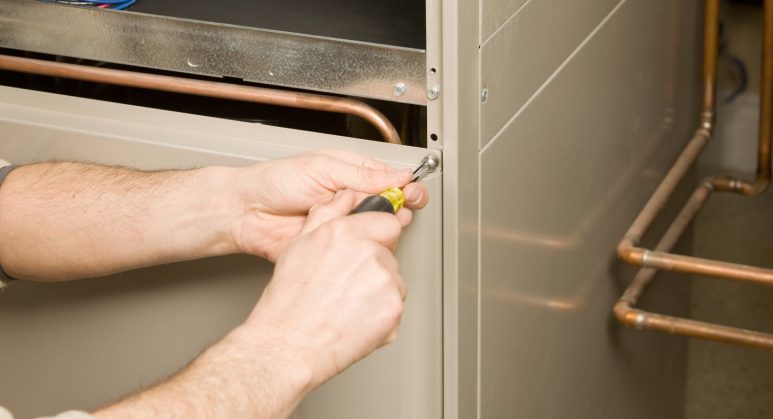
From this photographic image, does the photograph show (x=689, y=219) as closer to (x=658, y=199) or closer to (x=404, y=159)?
(x=658, y=199)

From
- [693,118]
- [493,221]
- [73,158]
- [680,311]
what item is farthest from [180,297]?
[680,311]

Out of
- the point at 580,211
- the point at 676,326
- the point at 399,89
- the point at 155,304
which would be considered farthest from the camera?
the point at 676,326

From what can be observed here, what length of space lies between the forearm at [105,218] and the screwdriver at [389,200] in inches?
5.3

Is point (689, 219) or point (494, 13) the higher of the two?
point (494, 13)

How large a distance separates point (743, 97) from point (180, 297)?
191 cm

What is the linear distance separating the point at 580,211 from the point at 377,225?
1.33 feet

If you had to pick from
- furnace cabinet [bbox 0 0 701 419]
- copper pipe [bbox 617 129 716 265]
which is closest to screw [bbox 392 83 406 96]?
furnace cabinet [bbox 0 0 701 419]

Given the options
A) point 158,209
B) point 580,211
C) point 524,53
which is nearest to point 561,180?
point 580,211

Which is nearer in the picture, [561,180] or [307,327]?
[307,327]

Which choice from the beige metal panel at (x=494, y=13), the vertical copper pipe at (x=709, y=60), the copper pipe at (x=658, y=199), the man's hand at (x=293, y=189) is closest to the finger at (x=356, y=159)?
the man's hand at (x=293, y=189)

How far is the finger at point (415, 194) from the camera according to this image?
77 centimetres

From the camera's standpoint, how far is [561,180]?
1018 millimetres

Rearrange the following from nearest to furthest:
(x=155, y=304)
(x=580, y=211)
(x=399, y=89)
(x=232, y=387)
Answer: (x=232, y=387)
(x=399, y=89)
(x=155, y=304)
(x=580, y=211)

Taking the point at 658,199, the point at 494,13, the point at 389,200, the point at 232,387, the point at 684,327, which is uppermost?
the point at 494,13
